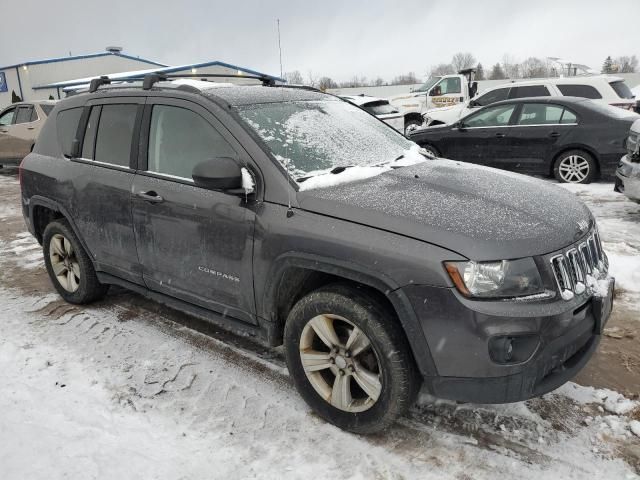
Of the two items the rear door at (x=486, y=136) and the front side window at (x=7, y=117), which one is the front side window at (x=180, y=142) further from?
the front side window at (x=7, y=117)

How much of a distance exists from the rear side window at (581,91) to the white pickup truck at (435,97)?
17.7 feet

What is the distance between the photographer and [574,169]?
338 inches

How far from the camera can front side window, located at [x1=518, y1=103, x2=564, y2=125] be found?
8.69m

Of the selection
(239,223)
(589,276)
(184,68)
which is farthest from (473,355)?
(184,68)

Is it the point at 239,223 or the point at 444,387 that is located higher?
the point at 239,223

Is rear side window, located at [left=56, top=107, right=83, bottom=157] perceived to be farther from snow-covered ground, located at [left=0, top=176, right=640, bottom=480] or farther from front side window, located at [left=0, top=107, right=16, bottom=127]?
front side window, located at [left=0, top=107, right=16, bottom=127]

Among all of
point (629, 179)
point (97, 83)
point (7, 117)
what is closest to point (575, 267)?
point (97, 83)

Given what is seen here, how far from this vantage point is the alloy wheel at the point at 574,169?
335 inches

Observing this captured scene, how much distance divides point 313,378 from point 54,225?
2878 millimetres

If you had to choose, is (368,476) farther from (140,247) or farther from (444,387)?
(140,247)

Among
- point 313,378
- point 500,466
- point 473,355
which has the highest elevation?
point 473,355

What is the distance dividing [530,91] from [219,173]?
10765 mm

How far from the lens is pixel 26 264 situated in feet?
18.9

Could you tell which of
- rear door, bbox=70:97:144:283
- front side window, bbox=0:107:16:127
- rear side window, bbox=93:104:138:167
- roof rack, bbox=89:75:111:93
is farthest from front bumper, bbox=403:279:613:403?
front side window, bbox=0:107:16:127
